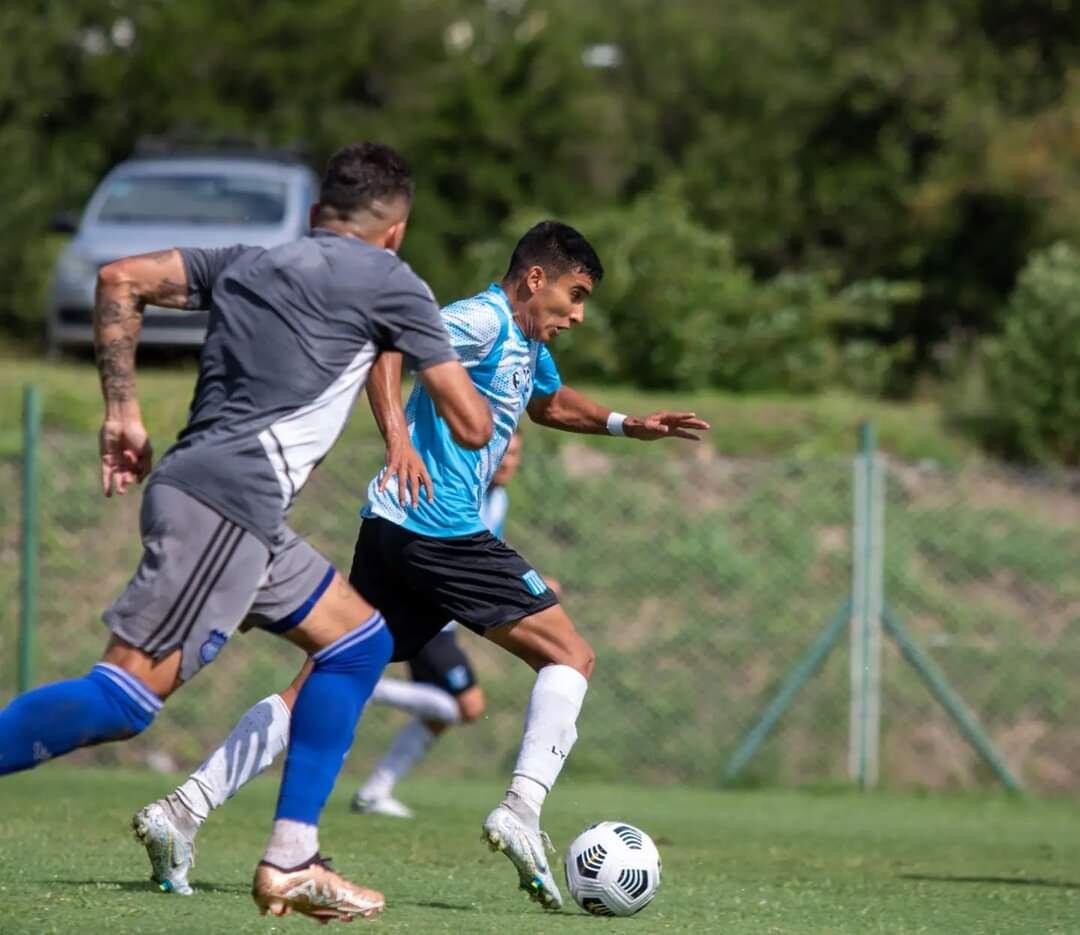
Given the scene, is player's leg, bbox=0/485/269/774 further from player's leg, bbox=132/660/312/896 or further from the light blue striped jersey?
the light blue striped jersey

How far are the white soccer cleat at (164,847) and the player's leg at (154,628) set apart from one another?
3.17 feet

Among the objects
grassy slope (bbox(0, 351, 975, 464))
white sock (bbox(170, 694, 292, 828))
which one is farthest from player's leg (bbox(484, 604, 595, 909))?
grassy slope (bbox(0, 351, 975, 464))

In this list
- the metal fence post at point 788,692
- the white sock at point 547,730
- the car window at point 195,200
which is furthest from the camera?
the car window at point 195,200

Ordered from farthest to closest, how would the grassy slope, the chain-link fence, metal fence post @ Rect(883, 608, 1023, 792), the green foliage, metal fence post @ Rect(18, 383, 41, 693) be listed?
1. the green foliage
2. the grassy slope
3. the chain-link fence
4. metal fence post @ Rect(883, 608, 1023, 792)
5. metal fence post @ Rect(18, 383, 41, 693)

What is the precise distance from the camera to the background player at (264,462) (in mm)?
5047

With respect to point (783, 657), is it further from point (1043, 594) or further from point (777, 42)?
point (777, 42)

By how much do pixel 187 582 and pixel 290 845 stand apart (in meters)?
0.74

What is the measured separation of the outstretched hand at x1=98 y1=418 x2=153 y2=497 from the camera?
205 inches

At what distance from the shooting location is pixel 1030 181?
2144 cm

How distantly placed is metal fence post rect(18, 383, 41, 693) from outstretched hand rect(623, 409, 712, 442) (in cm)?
709

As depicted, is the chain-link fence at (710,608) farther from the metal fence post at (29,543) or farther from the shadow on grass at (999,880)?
A: the shadow on grass at (999,880)

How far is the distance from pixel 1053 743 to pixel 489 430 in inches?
405

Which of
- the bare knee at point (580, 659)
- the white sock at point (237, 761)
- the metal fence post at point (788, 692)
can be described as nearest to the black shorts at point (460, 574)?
the bare knee at point (580, 659)

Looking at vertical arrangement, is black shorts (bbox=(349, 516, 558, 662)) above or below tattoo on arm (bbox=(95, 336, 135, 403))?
below
